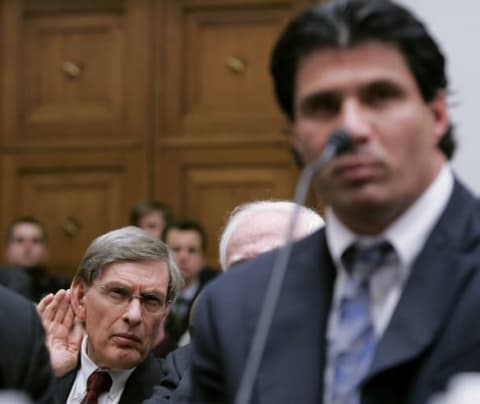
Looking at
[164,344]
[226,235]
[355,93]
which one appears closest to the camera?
[355,93]

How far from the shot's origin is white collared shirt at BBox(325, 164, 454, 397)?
2400 millimetres

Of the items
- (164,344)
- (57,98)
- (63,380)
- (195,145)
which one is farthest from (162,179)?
(63,380)

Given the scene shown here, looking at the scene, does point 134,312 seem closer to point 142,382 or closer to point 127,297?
point 127,297

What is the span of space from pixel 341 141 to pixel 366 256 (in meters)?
0.23

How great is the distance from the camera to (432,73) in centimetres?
246

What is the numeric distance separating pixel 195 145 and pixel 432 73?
19.2ft

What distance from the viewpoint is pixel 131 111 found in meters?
8.36

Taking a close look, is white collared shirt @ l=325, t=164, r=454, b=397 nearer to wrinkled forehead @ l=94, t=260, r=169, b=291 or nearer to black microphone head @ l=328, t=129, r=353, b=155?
black microphone head @ l=328, t=129, r=353, b=155

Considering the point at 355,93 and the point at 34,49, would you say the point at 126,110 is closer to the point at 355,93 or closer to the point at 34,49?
the point at 34,49

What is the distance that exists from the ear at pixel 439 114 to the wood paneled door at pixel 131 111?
5.59 metres

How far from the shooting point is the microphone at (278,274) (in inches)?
91.4

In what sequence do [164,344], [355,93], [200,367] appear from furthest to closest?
[164,344], [200,367], [355,93]

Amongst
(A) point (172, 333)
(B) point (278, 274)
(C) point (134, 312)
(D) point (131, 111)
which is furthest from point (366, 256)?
(D) point (131, 111)

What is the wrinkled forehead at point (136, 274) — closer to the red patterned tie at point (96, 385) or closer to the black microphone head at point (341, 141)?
the red patterned tie at point (96, 385)
